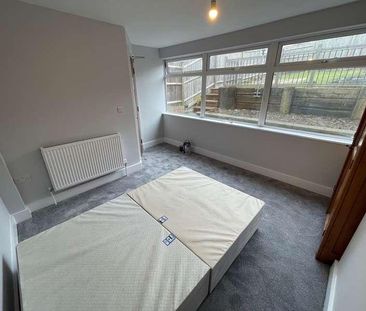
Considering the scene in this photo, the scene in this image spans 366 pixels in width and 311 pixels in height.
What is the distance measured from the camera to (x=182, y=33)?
285 cm

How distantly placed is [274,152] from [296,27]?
1.74 metres

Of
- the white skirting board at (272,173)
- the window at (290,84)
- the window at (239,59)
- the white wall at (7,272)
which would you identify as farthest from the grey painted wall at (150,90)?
the white wall at (7,272)

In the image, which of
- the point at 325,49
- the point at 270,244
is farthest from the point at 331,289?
the point at 325,49

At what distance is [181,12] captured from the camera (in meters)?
2.03

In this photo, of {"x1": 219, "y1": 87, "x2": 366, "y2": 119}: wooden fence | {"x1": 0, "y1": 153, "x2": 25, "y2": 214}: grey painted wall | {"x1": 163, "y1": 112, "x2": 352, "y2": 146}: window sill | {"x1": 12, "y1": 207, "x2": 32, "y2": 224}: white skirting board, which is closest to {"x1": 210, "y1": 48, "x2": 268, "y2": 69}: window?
{"x1": 219, "y1": 87, "x2": 366, "y2": 119}: wooden fence

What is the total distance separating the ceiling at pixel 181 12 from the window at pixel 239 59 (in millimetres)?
436

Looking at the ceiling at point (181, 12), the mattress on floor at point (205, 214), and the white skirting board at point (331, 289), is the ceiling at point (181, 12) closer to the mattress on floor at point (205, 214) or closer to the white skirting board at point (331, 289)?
the mattress on floor at point (205, 214)

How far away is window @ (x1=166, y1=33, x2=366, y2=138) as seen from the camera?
2.10 meters

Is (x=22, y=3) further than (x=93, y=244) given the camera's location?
Yes

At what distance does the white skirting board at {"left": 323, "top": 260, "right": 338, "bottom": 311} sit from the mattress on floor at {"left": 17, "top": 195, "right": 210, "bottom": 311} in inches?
33.9

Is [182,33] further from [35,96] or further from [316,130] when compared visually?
[316,130]

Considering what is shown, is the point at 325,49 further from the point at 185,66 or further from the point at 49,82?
the point at 49,82

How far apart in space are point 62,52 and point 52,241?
2.12 metres

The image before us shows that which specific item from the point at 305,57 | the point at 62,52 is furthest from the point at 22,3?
the point at 305,57
